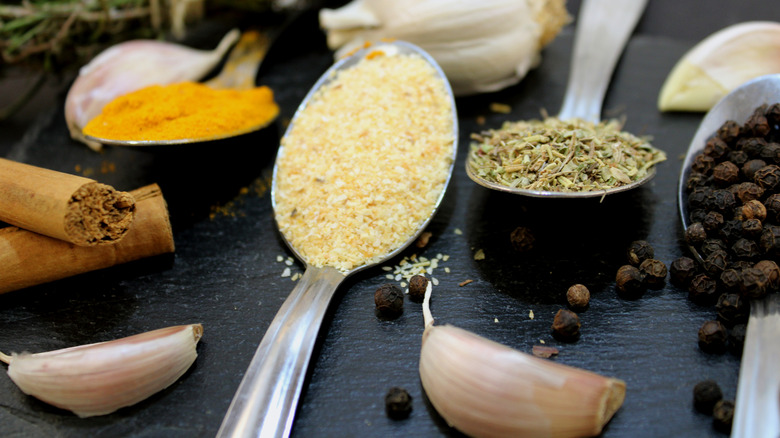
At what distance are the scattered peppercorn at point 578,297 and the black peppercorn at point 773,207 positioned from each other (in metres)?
0.43

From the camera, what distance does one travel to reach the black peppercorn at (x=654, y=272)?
1282mm

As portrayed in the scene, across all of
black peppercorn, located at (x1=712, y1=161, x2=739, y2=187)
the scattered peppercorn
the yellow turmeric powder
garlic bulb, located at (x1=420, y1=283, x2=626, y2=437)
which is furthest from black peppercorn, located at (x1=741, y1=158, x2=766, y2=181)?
the yellow turmeric powder

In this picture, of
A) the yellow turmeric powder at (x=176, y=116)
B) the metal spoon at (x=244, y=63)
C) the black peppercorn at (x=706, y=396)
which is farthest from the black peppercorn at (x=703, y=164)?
the metal spoon at (x=244, y=63)

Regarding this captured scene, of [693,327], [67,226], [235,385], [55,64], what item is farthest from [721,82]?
[55,64]

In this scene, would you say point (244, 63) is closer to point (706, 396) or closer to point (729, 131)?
point (729, 131)

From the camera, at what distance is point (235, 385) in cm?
115

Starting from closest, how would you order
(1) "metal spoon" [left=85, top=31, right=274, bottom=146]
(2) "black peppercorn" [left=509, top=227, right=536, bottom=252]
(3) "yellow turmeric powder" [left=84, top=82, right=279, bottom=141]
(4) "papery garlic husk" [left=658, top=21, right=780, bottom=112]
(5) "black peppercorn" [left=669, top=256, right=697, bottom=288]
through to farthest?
(5) "black peppercorn" [left=669, top=256, right=697, bottom=288], (2) "black peppercorn" [left=509, top=227, right=536, bottom=252], (3) "yellow turmeric powder" [left=84, top=82, right=279, bottom=141], (4) "papery garlic husk" [left=658, top=21, right=780, bottom=112], (1) "metal spoon" [left=85, top=31, right=274, bottom=146]

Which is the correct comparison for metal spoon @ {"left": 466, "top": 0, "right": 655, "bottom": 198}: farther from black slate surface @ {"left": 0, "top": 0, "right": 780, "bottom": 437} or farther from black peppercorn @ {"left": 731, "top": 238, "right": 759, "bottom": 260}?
black peppercorn @ {"left": 731, "top": 238, "right": 759, "bottom": 260}

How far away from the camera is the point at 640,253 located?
133 cm

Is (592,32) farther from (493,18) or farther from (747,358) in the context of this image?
(747,358)

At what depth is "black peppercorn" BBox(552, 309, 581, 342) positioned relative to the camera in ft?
3.84

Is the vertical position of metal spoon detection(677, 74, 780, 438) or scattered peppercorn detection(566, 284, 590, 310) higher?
metal spoon detection(677, 74, 780, 438)

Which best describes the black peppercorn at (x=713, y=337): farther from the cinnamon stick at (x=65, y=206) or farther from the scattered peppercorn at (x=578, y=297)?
the cinnamon stick at (x=65, y=206)

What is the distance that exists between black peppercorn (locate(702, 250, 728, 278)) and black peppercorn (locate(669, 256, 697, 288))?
3cm
